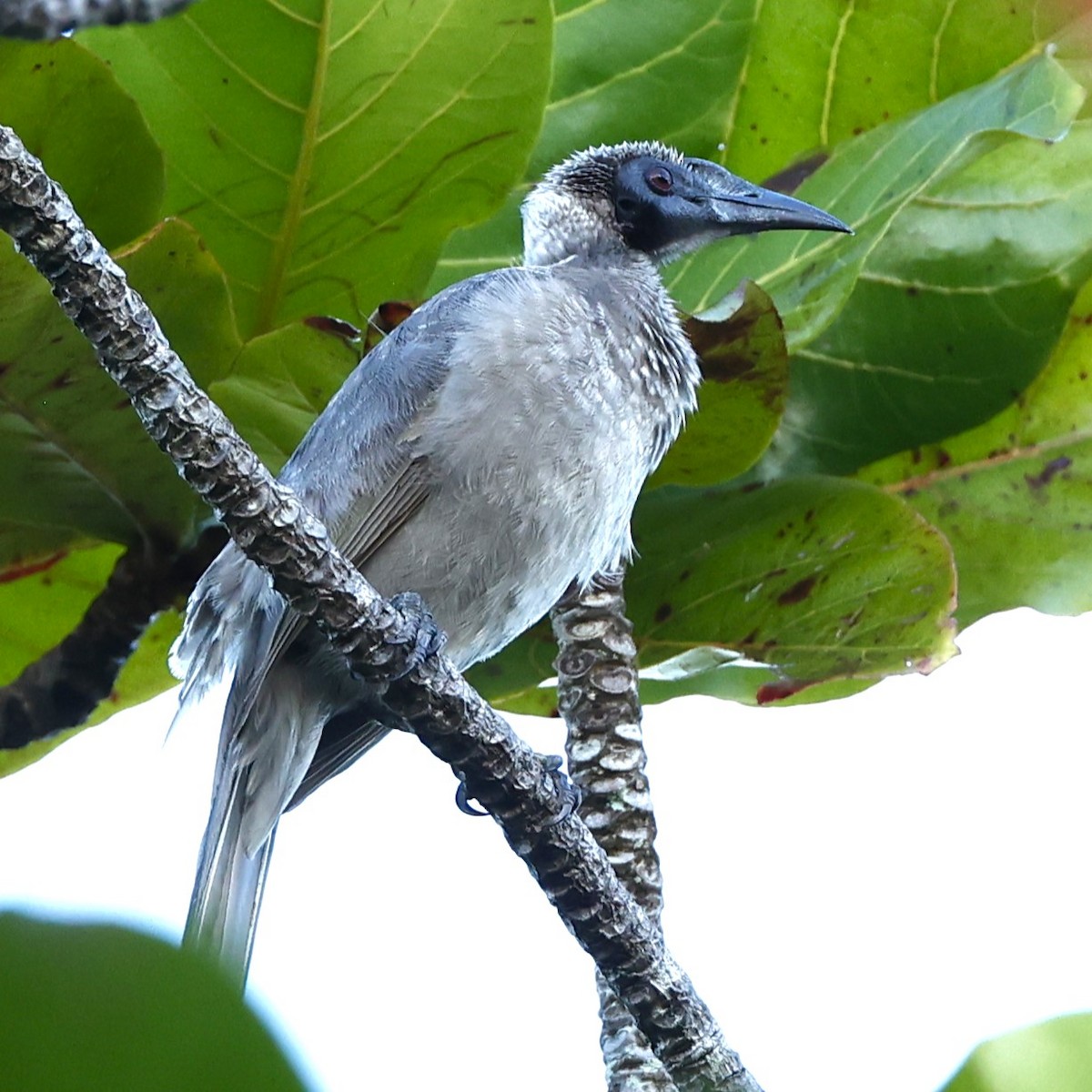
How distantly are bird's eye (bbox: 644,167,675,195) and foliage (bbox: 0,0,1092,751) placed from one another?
687 mm

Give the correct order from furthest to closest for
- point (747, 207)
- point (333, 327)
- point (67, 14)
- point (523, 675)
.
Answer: point (747, 207) → point (523, 675) → point (333, 327) → point (67, 14)

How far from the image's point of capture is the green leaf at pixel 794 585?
2.46 metres

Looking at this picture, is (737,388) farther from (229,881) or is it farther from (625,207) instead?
(625,207)

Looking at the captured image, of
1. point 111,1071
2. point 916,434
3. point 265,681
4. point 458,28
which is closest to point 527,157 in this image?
point 458,28

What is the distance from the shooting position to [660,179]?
3.57 m

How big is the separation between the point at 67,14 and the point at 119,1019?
90cm

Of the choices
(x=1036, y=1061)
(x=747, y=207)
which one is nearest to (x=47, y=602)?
(x=747, y=207)

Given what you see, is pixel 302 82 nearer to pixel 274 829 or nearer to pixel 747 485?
pixel 747 485

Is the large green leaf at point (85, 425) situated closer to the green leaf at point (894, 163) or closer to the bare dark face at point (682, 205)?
the green leaf at point (894, 163)

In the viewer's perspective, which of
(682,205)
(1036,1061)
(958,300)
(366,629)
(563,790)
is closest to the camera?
(1036,1061)

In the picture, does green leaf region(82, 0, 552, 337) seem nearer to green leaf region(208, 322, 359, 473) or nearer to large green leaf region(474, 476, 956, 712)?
green leaf region(208, 322, 359, 473)

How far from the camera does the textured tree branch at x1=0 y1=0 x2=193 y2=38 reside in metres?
1.02

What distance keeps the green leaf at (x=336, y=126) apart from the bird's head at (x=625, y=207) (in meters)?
0.76

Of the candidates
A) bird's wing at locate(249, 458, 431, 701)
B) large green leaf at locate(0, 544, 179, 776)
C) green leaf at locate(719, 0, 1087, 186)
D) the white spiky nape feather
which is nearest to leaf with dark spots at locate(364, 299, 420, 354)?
bird's wing at locate(249, 458, 431, 701)
